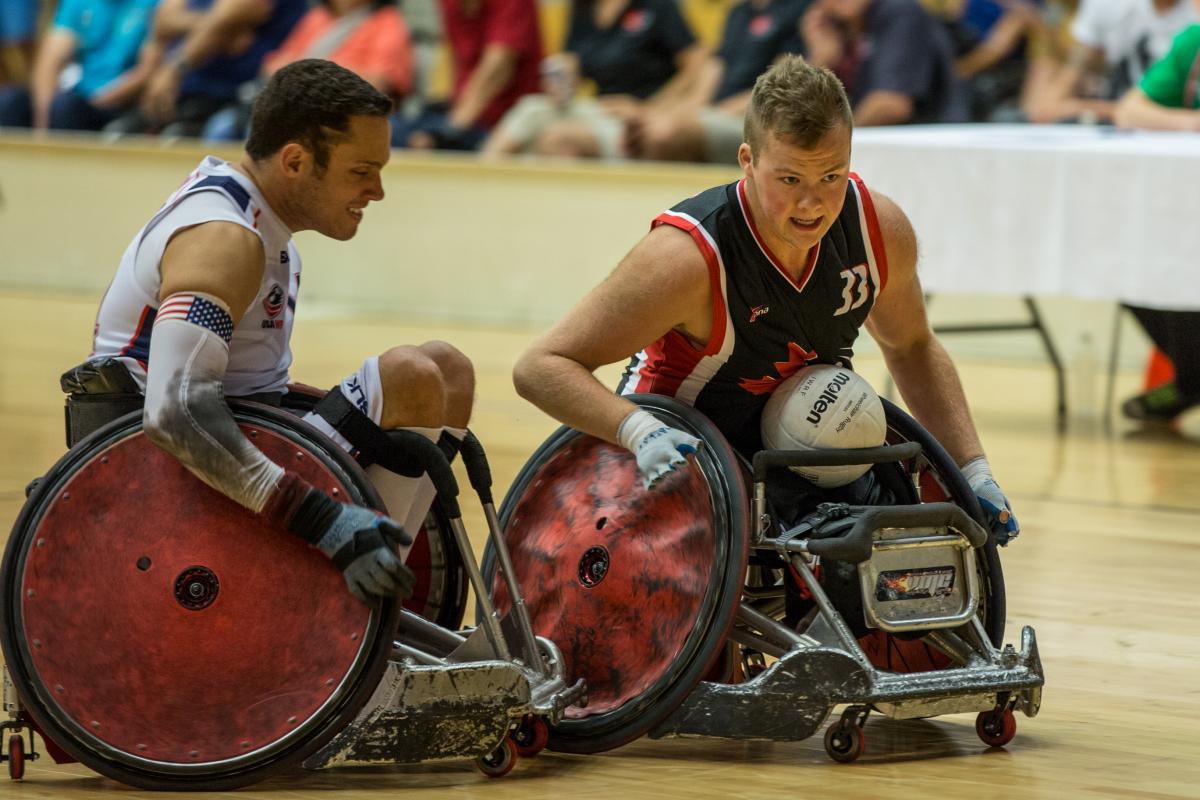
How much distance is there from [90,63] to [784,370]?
10.8 meters

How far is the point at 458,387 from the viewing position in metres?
3.66

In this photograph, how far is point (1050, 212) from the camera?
7859mm

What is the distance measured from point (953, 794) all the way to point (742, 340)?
3.10 feet

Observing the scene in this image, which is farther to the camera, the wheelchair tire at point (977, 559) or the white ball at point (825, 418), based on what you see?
the wheelchair tire at point (977, 559)

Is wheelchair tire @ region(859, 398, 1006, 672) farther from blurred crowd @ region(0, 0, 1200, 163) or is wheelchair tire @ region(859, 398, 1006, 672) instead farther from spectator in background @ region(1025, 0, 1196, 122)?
spectator in background @ region(1025, 0, 1196, 122)

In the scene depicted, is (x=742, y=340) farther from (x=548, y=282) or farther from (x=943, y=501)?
(x=548, y=282)

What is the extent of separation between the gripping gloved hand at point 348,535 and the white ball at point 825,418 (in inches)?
32.9

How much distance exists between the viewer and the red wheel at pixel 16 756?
3.35 meters

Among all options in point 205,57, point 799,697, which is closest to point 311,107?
point 799,697

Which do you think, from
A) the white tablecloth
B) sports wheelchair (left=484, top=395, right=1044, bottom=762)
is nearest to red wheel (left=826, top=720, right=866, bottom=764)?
sports wheelchair (left=484, top=395, right=1044, bottom=762)

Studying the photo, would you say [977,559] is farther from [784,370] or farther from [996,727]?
[784,370]

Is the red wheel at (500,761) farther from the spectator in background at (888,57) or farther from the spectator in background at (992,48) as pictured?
the spectator in background at (992,48)

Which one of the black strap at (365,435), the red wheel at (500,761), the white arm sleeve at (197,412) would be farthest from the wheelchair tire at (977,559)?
the white arm sleeve at (197,412)

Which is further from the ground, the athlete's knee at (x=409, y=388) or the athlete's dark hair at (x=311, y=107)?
the athlete's dark hair at (x=311, y=107)
